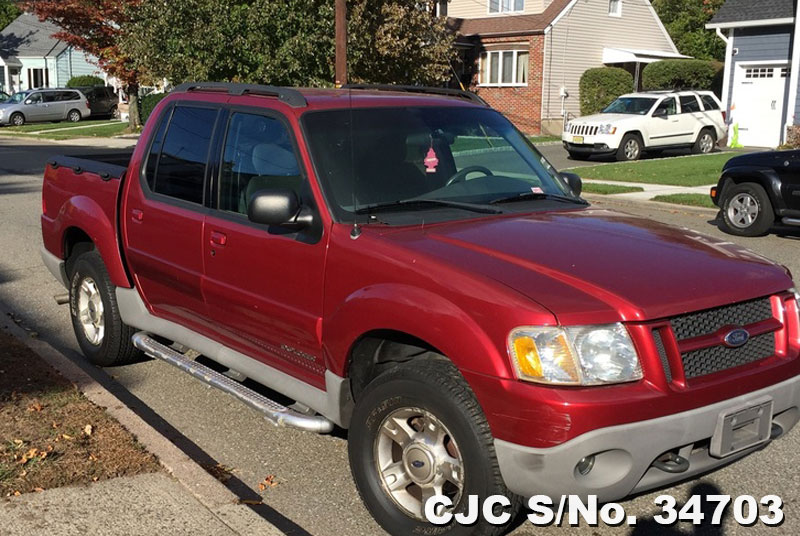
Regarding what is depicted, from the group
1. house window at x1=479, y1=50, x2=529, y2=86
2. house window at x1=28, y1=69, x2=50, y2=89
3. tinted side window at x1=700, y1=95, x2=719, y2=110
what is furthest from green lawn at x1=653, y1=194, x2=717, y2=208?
house window at x1=28, y1=69, x2=50, y2=89

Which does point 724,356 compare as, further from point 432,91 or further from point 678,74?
point 678,74

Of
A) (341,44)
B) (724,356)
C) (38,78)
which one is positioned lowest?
(724,356)

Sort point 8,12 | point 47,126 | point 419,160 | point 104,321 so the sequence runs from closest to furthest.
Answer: point 419,160 → point 104,321 → point 47,126 → point 8,12

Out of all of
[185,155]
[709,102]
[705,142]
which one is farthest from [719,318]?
[709,102]

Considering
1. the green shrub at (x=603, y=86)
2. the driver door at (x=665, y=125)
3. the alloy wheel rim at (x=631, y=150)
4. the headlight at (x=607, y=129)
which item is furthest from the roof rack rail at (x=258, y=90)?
the green shrub at (x=603, y=86)

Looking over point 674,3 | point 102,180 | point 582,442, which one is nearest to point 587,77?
point 674,3

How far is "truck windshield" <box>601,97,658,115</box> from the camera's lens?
26.0 meters

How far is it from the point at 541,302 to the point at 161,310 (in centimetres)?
307

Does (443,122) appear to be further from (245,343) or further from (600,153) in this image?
(600,153)

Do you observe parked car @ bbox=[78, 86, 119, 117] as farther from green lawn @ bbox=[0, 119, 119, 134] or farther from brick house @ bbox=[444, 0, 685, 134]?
brick house @ bbox=[444, 0, 685, 134]

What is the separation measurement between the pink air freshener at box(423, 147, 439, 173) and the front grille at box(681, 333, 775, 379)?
70.4 inches

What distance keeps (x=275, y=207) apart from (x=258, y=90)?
1.10 m

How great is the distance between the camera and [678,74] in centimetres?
3706

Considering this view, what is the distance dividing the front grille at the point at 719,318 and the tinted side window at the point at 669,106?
23252 mm
